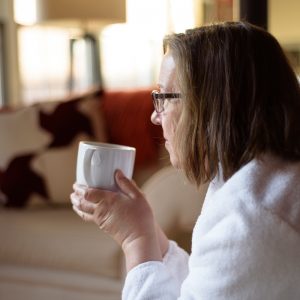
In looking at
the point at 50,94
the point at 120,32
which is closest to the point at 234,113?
the point at 50,94

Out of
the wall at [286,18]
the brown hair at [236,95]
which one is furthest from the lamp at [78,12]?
the brown hair at [236,95]

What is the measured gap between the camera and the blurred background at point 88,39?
301cm

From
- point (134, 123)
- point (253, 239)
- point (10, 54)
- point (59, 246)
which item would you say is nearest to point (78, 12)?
point (10, 54)

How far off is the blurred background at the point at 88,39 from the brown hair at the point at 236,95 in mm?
918

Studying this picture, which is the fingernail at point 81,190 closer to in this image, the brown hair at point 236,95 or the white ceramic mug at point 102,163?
the white ceramic mug at point 102,163

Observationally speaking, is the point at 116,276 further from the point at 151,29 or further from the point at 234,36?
the point at 151,29

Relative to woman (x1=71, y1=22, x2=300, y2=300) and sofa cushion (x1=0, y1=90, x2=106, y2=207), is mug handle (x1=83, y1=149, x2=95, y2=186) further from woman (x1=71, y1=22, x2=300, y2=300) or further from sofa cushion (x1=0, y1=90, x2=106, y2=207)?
sofa cushion (x1=0, y1=90, x2=106, y2=207)

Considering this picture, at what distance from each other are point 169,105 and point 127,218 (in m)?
0.21

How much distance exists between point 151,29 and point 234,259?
13.6 feet

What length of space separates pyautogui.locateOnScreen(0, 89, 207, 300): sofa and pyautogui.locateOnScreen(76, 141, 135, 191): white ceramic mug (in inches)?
28.3

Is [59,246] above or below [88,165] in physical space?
below

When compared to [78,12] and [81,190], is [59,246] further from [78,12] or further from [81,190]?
[78,12]

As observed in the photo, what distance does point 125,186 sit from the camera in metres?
0.99

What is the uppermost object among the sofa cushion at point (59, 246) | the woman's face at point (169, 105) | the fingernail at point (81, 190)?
the woman's face at point (169, 105)
